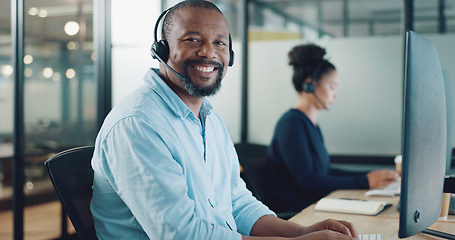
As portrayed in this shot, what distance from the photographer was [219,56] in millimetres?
1444

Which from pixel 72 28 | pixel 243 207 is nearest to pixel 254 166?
pixel 243 207

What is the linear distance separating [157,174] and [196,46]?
47 centimetres

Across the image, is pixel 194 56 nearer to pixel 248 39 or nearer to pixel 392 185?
pixel 392 185

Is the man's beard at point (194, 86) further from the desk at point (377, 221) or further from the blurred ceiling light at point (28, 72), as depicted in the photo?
the blurred ceiling light at point (28, 72)

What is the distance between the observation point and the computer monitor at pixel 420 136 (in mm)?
925

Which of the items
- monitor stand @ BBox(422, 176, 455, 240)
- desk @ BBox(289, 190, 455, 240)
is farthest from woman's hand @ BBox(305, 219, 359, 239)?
monitor stand @ BBox(422, 176, 455, 240)

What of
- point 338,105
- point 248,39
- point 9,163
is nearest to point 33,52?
point 9,163

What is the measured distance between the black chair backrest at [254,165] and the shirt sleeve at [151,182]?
104 centimetres

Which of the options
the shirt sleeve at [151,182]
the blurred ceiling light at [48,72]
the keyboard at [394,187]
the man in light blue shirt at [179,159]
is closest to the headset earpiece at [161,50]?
the man in light blue shirt at [179,159]

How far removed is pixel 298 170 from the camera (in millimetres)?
2281

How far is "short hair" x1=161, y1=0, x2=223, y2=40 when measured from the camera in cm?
140

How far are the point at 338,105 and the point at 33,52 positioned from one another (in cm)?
216

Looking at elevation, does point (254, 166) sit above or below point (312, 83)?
below

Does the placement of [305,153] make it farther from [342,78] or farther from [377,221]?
[342,78]
